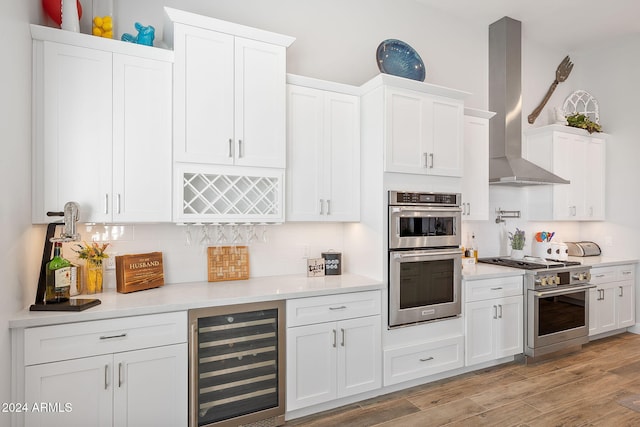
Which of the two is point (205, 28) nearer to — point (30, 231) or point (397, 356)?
point (30, 231)

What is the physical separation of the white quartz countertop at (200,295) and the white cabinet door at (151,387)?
9.9 inches

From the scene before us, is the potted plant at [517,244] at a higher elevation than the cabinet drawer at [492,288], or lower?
higher

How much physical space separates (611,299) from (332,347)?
12.3 ft

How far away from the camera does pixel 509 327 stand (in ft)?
11.1

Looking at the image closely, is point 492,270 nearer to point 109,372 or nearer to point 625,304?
point 625,304

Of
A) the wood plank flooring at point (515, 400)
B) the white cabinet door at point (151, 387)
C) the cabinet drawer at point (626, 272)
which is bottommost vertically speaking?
the wood plank flooring at point (515, 400)

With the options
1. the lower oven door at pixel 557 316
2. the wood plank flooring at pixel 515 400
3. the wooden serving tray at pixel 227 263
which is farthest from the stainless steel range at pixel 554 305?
the wooden serving tray at pixel 227 263

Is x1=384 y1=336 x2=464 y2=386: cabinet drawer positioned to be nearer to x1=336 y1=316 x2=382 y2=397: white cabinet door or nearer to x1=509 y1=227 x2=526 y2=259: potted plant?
x1=336 y1=316 x2=382 y2=397: white cabinet door

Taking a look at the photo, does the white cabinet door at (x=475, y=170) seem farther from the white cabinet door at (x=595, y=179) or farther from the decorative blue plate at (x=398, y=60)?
the white cabinet door at (x=595, y=179)

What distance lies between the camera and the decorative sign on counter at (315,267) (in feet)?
9.84

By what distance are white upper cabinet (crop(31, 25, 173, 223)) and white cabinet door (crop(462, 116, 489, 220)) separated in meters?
2.72

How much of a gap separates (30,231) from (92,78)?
99 cm

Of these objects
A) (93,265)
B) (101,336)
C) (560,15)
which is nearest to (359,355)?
(101,336)

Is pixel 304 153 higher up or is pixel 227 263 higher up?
pixel 304 153
